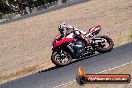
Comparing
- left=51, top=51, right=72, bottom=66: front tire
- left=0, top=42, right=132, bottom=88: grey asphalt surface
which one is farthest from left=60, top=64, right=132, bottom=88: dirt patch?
left=51, top=51, right=72, bottom=66: front tire

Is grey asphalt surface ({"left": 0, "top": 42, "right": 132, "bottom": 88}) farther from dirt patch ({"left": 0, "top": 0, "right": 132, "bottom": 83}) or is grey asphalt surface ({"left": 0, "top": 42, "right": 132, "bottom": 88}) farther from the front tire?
dirt patch ({"left": 0, "top": 0, "right": 132, "bottom": 83})

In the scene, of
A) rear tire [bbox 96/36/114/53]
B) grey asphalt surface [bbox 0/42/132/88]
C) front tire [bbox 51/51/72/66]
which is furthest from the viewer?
rear tire [bbox 96/36/114/53]

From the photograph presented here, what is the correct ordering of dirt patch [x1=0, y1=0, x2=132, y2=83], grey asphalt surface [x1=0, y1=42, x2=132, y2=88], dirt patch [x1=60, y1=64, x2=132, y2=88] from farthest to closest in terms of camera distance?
dirt patch [x1=0, y1=0, x2=132, y2=83], grey asphalt surface [x1=0, y1=42, x2=132, y2=88], dirt patch [x1=60, y1=64, x2=132, y2=88]

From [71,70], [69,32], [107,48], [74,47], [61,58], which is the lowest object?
[71,70]

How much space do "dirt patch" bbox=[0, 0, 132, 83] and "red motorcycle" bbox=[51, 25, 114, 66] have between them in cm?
181

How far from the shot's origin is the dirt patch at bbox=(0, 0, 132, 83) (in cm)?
2362

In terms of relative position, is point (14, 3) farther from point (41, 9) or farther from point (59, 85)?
point (59, 85)

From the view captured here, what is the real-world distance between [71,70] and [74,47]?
4.35 ft

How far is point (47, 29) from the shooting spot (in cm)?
3169

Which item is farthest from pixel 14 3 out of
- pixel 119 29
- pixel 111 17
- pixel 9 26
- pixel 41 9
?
pixel 119 29

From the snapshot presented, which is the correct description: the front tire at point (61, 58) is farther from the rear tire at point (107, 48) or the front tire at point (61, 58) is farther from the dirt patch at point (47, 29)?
the dirt patch at point (47, 29)

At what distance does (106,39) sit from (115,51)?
707mm

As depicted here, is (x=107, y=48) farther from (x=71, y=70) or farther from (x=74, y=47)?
(x=71, y=70)

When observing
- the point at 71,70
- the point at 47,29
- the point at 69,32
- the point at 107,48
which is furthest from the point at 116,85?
the point at 47,29
